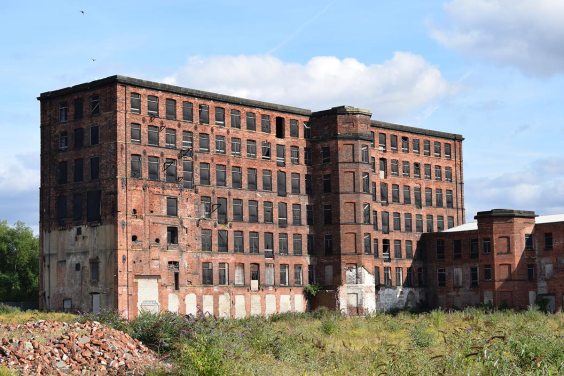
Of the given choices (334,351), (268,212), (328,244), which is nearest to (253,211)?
(268,212)

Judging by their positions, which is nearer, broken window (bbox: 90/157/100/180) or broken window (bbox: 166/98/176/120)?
broken window (bbox: 90/157/100/180)

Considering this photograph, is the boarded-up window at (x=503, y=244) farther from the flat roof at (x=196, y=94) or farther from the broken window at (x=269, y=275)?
the broken window at (x=269, y=275)

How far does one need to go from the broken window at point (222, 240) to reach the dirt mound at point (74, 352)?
109ft

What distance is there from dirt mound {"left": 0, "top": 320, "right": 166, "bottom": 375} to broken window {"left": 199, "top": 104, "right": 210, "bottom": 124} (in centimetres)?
3458

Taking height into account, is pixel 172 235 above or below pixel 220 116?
below

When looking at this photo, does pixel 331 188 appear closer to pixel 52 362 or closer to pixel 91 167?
pixel 91 167

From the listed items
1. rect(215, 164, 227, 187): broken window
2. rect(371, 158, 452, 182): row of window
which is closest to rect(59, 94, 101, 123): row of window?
rect(215, 164, 227, 187): broken window

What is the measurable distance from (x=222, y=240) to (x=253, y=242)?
314 centimetres

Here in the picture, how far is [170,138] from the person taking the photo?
60062 millimetres

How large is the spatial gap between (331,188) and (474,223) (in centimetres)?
1639

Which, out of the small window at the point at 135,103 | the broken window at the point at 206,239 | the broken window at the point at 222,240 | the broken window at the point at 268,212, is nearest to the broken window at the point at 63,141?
the small window at the point at 135,103

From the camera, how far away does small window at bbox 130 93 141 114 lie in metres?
58.2

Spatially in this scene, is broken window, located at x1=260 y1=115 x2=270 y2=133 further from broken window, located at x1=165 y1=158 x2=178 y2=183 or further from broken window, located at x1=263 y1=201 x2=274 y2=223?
broken window, located at x1=165 y1=158 x2=178 y2=183

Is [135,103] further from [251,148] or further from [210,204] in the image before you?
[251,148]
